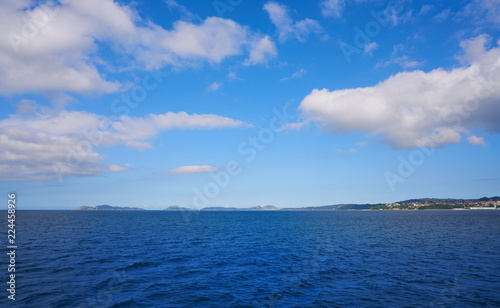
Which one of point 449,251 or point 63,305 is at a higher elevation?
point 63,305

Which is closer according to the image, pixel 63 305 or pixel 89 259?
pixel 63 305

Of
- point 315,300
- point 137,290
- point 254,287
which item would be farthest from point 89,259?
point 315,300

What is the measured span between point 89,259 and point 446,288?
163ft

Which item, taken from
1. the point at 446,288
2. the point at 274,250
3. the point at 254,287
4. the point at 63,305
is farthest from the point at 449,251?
the point at 63,305

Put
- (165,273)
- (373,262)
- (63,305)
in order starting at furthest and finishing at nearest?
(373,262), (165,273), (63,305)

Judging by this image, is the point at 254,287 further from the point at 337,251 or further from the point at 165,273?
the point at 337,251

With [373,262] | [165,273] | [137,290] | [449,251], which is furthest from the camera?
[449,251]

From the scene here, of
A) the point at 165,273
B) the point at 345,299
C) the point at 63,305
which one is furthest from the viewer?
the point at 165,273

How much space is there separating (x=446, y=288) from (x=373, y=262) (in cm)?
1221

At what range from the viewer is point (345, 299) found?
24.6m

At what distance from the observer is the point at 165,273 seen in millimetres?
33625

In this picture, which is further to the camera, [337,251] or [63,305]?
[337,251]

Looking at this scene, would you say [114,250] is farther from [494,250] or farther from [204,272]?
[494,250]

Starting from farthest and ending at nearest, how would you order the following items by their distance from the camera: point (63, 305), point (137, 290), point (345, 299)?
point (137, 290) < point (345, 299) < point (63, 305)
